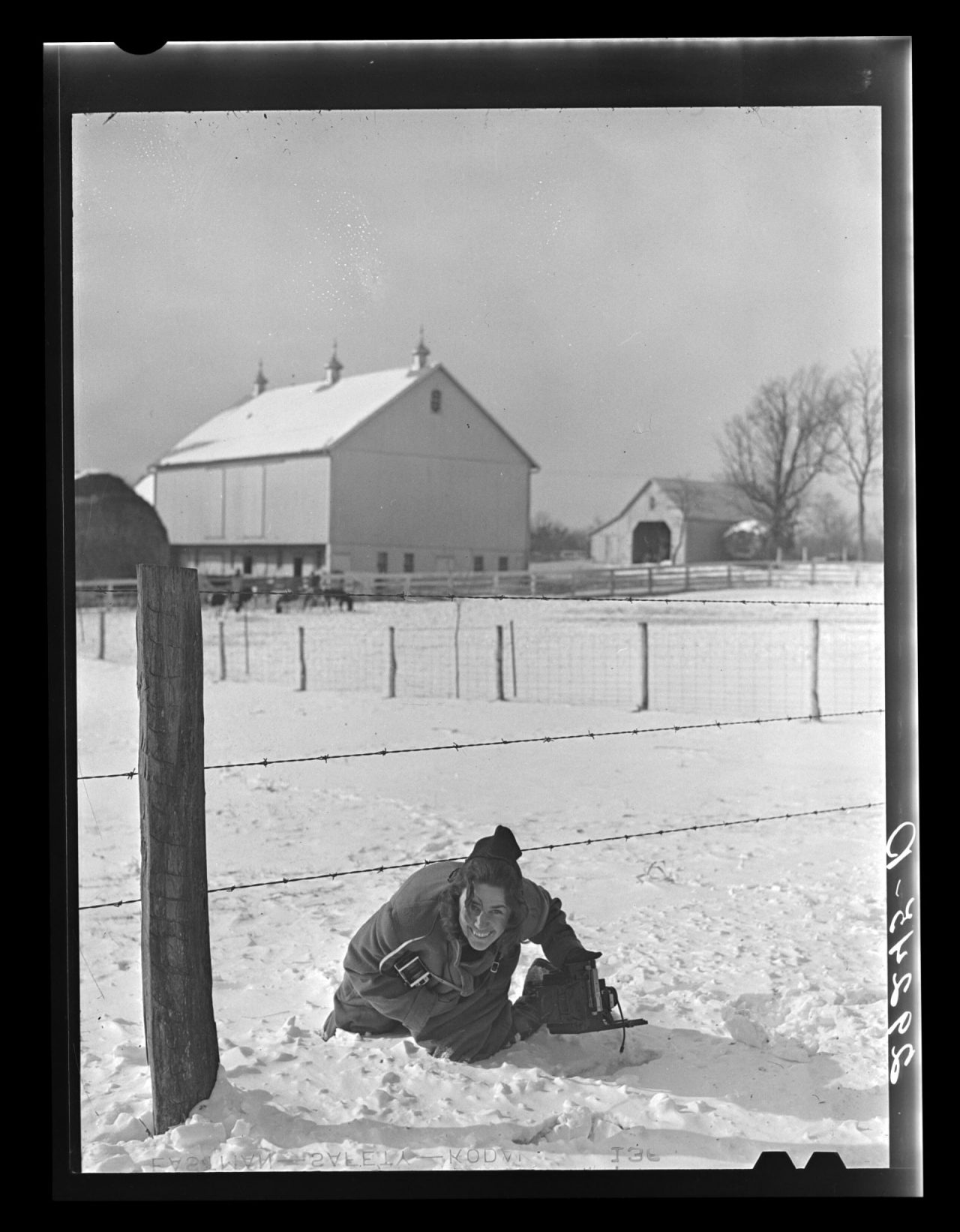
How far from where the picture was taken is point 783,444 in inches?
123

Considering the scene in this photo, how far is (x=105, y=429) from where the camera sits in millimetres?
2930

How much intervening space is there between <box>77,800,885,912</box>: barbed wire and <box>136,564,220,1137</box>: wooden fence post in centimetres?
35

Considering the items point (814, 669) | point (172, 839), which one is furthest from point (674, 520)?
point (172, 839)

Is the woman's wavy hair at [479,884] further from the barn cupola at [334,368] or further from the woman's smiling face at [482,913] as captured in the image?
the barn cupola at [334,368]

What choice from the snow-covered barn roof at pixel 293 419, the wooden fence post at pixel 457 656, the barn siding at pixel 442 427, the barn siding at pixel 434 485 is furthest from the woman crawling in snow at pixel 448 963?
the snow-covered barn roof at pixel 293 419

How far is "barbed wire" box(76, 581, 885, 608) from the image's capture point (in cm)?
320

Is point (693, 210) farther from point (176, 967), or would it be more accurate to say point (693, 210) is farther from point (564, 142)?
point (176, 967)

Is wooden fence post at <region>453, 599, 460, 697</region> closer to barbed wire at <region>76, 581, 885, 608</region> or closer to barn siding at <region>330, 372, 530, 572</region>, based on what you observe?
barbed wire at <region>76, 581, 885, 608</region>

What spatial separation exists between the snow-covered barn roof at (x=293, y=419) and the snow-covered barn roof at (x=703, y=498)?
0.41 m

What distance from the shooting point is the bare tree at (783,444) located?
9.93 feet

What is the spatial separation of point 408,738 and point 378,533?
761 mm

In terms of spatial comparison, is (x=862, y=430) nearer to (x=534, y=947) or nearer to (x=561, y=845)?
(x=561, y=845)

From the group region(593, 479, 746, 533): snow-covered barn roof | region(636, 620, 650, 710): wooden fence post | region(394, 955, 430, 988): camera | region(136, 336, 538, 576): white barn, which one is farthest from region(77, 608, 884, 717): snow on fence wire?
region(394, 955, 430, 988): camera

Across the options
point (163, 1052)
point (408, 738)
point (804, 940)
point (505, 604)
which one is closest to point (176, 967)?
point (163, 1052)
